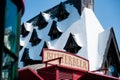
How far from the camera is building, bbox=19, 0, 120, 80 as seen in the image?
25.0 metres

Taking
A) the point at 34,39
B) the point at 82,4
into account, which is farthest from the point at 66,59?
the point at 34,39

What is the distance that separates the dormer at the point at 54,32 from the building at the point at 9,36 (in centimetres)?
2157

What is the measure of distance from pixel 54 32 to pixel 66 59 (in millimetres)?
11878

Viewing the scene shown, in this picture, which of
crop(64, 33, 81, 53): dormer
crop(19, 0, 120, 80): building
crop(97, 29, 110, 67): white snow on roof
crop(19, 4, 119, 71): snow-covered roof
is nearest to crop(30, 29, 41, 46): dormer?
crop(19, 0, 120, 80): building

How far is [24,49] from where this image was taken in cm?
3119

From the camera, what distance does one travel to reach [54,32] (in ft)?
94.9

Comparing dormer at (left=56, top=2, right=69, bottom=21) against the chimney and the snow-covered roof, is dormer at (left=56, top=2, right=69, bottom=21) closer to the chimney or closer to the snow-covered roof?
the snow-covered roof

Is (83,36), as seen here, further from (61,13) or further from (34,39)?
(34,39)

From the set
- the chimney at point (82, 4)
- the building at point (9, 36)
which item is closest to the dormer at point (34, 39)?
the chimney at point (82, 4)

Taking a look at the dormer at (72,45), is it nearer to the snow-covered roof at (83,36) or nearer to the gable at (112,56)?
the snow-covered roof at (83,36)

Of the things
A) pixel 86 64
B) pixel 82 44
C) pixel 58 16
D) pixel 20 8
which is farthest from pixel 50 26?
pixel 20 8

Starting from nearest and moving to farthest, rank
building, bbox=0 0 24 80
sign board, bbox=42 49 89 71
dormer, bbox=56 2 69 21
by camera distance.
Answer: building, bbox=0 0 24 80, sign board, bbox=42 49 89 71, dormer, bbox=56 2 69 21

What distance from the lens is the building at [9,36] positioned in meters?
5.80

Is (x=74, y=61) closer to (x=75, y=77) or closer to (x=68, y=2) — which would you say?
(x=75, y=77)
